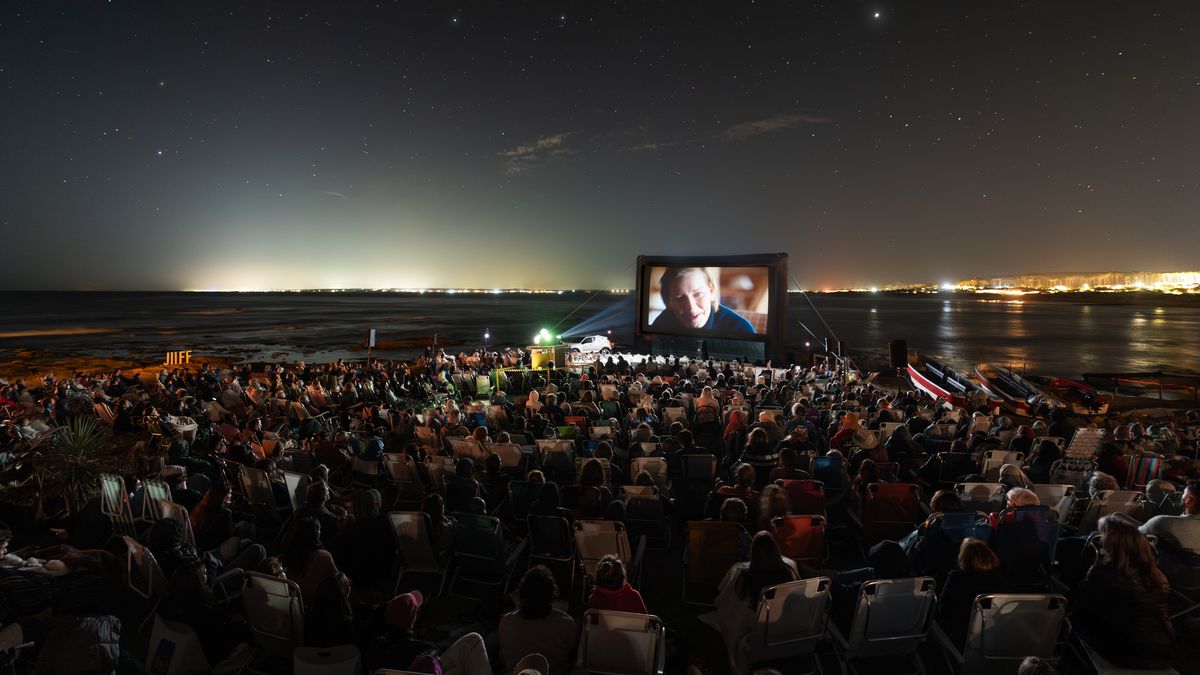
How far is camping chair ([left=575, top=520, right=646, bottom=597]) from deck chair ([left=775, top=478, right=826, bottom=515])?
166 cm

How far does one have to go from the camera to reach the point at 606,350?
23.9 m

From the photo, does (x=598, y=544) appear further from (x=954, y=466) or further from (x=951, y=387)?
(x=951, y=387)

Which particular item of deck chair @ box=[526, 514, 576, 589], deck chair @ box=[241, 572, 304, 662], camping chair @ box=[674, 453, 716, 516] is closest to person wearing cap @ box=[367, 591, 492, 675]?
deck chair @ box=[241, 572, 304, 662]

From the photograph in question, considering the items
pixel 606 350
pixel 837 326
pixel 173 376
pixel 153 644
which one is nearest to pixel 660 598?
pixel 153 644

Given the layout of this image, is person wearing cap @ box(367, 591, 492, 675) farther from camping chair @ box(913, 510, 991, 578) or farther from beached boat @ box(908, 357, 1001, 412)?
beached boat @ box(908, 357, 1001, 412)

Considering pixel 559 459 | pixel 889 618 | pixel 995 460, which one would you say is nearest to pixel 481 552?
pixel 559 459

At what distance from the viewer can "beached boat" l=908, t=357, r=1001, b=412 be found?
12992 millimetres

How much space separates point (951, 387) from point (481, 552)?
20.8m

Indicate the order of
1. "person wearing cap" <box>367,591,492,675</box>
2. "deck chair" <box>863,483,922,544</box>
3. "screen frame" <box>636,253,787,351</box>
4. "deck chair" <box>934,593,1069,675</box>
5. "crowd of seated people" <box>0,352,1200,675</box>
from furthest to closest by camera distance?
"screen frame" <box>636,253,787,351</box> → "deck chair" <box>863,483,922,544</box> → "crowd of seated people" <box>0,352,1200,675</box> → "deck chair" <box>934,593,1069,675</box> → "person wearing cap" <box>367,591,492,675</box>

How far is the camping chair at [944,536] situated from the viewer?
443 cm

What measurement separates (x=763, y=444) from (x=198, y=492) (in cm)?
615

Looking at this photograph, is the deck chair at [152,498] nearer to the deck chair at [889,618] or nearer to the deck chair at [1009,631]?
the deck chair at [889,618]

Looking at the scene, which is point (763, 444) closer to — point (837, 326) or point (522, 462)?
point (522, 462)

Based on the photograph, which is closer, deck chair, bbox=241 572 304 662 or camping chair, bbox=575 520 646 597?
deck chair, bbox=241 572 304 662
